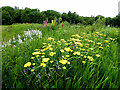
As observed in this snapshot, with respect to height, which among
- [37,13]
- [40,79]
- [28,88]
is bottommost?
[28,88]

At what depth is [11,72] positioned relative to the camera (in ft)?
6.18

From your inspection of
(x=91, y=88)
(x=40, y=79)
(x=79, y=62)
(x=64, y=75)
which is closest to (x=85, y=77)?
(x=91, y=88)

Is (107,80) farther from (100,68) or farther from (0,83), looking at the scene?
(0,83)

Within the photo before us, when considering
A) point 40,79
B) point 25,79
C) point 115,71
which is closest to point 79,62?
point 115,71

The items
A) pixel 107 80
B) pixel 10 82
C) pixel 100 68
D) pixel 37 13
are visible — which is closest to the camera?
pixel 10 82

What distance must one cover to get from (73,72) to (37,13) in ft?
48.6

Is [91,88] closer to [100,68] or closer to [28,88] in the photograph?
[100,68]

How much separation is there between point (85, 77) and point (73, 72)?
0.25 m

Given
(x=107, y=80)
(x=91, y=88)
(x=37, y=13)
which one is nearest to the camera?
(x=91, y=88)

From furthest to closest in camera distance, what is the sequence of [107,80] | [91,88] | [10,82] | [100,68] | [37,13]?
[37,13], [100,68], [107,80], [10,82], [91,88]

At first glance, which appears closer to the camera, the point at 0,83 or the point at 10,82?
the point at 0,83

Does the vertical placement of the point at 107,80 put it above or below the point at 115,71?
below

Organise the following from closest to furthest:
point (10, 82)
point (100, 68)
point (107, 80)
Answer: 1. point (10, 82)
2. point (107, 80)
3. point (100, 68)

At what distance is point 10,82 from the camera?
1.73m
